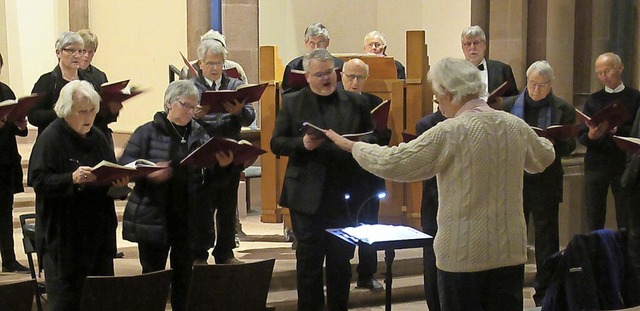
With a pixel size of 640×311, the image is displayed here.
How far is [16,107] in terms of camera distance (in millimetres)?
5207

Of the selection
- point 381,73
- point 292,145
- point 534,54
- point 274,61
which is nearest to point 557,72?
point 534,54

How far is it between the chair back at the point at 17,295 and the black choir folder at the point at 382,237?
1421 millimetres

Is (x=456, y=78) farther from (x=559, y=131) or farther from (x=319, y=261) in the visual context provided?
(x=559, y=131)

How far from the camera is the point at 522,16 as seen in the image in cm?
818

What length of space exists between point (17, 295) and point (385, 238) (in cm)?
165

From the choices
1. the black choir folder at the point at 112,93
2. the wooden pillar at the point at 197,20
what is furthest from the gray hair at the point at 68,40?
the wooden pillar at the point at 197,20

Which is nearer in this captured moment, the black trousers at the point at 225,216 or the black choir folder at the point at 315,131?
the black choir folder at the point at 315,131

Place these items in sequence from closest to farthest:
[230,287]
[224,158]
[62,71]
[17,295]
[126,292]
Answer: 1. [17,295]
2. [126,292]
3. [230,287]
4. [224,158]
5. [62,71]

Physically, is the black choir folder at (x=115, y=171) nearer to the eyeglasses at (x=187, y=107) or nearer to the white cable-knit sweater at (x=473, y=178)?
the eyeglasses at (x=187, y=107)

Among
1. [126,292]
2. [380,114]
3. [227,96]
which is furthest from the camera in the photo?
[380,114]

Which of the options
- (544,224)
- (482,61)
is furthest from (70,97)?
(544,224)

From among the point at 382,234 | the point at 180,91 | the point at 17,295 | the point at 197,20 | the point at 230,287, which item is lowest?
the point at 230,287

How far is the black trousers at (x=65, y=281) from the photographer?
4.77 meters

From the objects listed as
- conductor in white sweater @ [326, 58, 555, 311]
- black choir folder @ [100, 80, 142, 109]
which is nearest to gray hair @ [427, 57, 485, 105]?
conductor in white sweater @ [326, 58, 555, 311]
